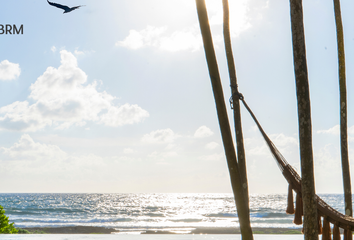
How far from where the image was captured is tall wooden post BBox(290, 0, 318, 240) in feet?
7.37

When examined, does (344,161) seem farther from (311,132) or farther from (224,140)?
(224,140)

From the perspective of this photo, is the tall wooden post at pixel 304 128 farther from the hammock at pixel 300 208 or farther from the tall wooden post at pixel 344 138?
the tall wooden post at pixel 344 138

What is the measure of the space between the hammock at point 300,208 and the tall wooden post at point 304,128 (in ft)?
0.67

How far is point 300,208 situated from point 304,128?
767 mm

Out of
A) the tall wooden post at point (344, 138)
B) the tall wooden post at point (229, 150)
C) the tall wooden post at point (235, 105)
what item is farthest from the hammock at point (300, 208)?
the tall wooden post at point (344, 138)

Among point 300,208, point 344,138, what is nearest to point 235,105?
point 300,208

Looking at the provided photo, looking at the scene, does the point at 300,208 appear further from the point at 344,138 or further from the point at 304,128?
the point at 344,138

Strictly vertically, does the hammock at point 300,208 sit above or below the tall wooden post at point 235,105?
below

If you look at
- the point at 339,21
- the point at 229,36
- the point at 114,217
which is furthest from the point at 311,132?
the point at 114,217

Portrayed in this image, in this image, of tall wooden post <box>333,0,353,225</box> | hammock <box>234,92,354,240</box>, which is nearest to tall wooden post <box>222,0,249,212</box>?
hammock <box>234,92,354,240</box>

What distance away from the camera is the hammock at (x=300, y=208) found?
2.50 meters

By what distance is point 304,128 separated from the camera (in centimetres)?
227

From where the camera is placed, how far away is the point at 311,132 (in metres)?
2.28

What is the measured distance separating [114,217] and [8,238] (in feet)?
55.6
